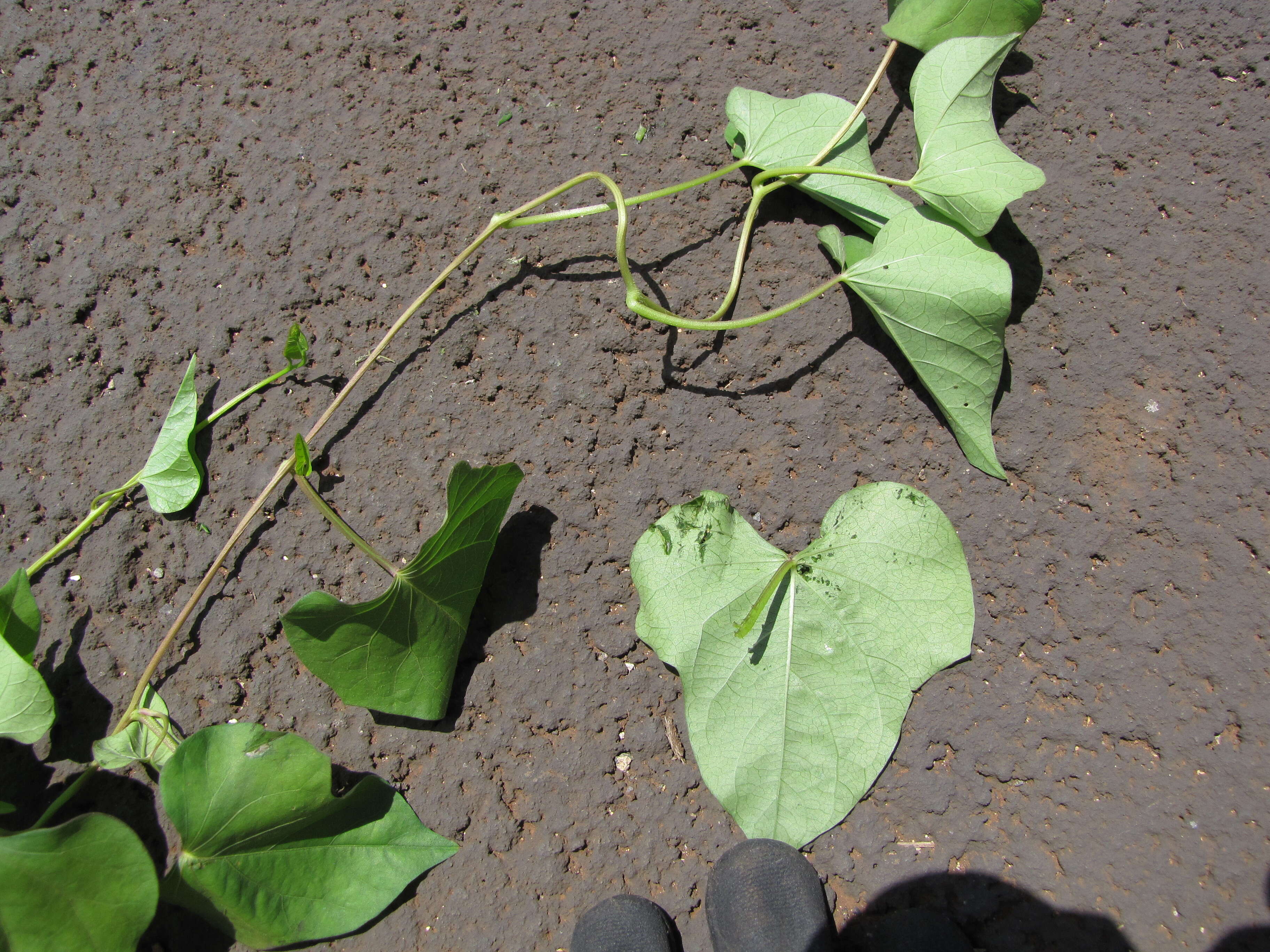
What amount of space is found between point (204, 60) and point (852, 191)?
1439 millimetres

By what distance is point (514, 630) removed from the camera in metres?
1.48

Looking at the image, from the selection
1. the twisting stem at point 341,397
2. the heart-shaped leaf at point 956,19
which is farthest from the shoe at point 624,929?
the heart-shaped leaf at point 956,19

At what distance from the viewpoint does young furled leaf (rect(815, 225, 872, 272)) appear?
140cm

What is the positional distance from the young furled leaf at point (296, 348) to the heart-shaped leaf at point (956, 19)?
4.20 feet

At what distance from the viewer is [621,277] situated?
154 cm

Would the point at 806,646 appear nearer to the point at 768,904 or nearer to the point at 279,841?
the point at 768,904

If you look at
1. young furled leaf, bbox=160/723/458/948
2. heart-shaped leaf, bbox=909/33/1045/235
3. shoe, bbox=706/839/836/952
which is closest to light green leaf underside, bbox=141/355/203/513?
young furled leaf, bbox=160/723/458/948

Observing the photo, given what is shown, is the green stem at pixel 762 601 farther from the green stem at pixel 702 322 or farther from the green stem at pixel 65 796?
the green stem at pixel 65 796

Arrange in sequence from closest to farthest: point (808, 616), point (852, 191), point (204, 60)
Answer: point (808, 616) < point (852, 191) < point (204, 60)

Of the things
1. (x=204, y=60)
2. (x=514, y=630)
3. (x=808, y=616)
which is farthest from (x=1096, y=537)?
(x=204, y=60)

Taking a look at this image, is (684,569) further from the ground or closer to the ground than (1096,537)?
further from the ground

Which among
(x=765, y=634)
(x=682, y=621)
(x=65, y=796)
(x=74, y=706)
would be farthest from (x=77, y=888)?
(x=765, y=634)

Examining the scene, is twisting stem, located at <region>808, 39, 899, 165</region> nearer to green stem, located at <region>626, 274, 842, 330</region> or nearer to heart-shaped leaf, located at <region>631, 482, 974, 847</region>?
green stem, located at <region>626, 274, 842, 330</region>

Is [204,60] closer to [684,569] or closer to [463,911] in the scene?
[684,569]
